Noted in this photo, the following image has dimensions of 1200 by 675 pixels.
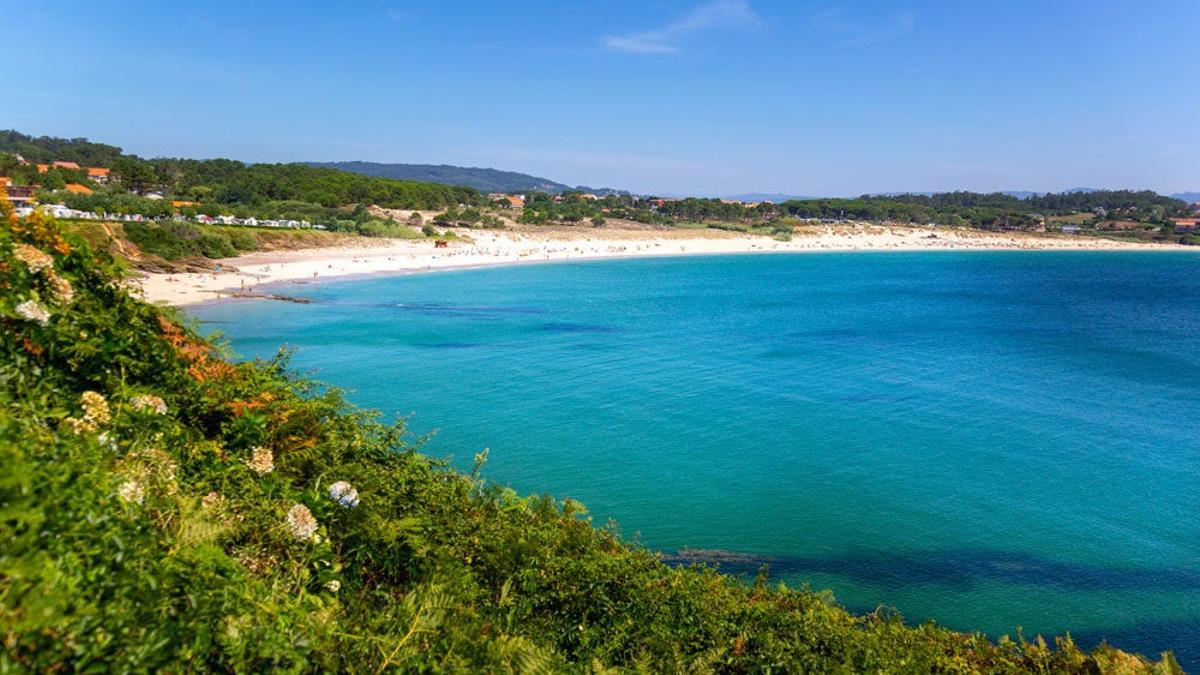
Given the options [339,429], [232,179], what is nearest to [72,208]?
[232,179]

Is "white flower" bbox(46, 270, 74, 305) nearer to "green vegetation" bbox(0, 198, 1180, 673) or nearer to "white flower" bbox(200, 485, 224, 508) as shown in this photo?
"green vegetation" bbox(0, 198, 1180, 673)

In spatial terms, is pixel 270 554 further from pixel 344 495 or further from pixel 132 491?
pixel 344 495

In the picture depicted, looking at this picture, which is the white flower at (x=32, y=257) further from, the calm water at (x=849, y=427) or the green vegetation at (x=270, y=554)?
the calm water at (x=849, y=427)

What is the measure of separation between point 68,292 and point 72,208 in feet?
228

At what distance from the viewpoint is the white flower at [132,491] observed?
406cm

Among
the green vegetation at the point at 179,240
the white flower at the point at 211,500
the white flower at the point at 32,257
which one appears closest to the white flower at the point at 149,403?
the white flower at the point at 211,500

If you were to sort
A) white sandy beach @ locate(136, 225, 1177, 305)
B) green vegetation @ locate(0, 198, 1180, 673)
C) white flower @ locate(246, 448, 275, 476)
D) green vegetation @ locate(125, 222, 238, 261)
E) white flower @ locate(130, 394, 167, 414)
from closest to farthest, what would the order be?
green vegetation @ locate(0, 198, 1180, 673) < white flower @ locate(130, 394, 167, 414) < white flower @ locate(246, 448, 275, 476) < white sandy beach @ locate(136, 225, 1177, 305) < green vegetation @ locate(125, 222, 238, 261)

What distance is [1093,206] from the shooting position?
181250 millimetres

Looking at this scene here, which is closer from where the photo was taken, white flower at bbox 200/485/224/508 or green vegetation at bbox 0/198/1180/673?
green vegetation at bbox 0/198/1180/673

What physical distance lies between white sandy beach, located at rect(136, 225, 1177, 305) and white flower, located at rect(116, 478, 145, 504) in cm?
1717

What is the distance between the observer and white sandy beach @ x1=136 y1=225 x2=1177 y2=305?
47875 mm

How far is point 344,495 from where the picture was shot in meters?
6.13

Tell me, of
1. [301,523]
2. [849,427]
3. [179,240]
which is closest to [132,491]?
[301,523]

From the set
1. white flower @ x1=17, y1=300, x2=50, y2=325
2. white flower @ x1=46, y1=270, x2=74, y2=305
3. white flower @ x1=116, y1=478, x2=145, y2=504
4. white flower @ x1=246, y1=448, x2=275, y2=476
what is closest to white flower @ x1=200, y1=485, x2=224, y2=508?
white flower @ x1=116, y1=478, x2=145, y2=504
